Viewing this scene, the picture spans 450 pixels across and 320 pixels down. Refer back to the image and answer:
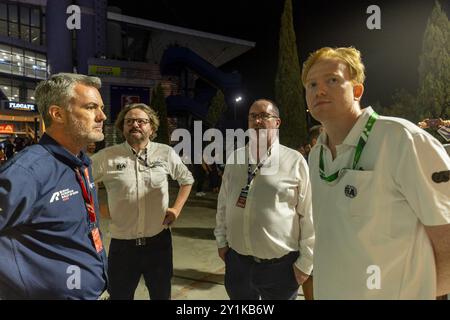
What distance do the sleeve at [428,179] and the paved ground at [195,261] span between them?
3.15 m

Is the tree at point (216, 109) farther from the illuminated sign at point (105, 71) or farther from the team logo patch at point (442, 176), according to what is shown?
the team logo patch at point (442, 176)

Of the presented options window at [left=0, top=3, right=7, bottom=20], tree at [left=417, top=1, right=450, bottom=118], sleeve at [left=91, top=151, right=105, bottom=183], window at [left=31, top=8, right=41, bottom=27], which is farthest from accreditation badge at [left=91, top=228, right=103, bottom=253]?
window at [left=31, top=8, right=41, bottom=27]

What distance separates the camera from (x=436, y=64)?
44.0 ft

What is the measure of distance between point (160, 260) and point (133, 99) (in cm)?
2181

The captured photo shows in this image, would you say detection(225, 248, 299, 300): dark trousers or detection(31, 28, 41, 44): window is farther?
detection(31, 28, 41, 44): window

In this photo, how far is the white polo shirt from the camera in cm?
143

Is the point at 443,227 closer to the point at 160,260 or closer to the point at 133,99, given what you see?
the point at 160,260

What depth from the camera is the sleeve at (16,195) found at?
59.9 inches

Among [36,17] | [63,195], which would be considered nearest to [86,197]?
[63,195]

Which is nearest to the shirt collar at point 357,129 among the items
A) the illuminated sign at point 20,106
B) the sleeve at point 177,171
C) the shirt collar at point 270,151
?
the shirt collar at point 270,151

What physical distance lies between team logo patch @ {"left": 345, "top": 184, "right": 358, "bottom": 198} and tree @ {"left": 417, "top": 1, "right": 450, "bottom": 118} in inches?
546

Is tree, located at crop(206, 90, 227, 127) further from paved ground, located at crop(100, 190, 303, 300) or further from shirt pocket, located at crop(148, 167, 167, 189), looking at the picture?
shirt pocket, located at crop(148, 167, 167, 189)
